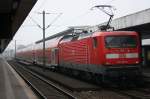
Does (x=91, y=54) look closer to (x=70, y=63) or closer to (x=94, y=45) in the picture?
(x=94, y=45)

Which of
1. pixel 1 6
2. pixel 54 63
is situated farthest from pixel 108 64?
pixel 54 63

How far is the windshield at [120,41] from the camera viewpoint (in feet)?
65.5

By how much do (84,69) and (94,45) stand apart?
2762mm

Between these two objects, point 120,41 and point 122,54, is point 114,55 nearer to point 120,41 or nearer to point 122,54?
point 122,54

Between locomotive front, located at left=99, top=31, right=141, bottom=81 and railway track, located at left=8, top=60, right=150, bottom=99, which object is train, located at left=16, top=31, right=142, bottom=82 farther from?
railway track, located at left=8, top=60, right=150, bottom=99

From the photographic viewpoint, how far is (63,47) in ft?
102

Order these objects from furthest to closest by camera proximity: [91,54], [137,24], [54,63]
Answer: [54,63]
[137,24]
[91,54]

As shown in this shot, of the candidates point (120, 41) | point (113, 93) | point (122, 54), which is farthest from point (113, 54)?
point (113, 93)

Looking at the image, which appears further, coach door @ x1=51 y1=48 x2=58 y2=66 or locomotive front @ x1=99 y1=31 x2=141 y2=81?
coach door @ x1=51 y1=48 x2=58 y2=66

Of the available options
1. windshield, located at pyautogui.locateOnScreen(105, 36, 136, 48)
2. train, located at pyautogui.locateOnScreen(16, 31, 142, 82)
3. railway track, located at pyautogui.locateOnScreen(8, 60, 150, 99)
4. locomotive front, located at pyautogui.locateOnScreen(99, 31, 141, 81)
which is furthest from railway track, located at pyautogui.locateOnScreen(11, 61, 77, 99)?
windshield, located at pyautogui.locateOnScreen(105, 36, 136, 48)

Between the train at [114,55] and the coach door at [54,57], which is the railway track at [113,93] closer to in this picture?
the train at [114,55]

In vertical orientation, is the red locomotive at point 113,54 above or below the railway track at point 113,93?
above

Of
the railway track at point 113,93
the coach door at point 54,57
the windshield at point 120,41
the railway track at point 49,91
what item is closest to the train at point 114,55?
the windshield at point 120,41

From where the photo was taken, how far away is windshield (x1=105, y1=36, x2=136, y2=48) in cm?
1995
